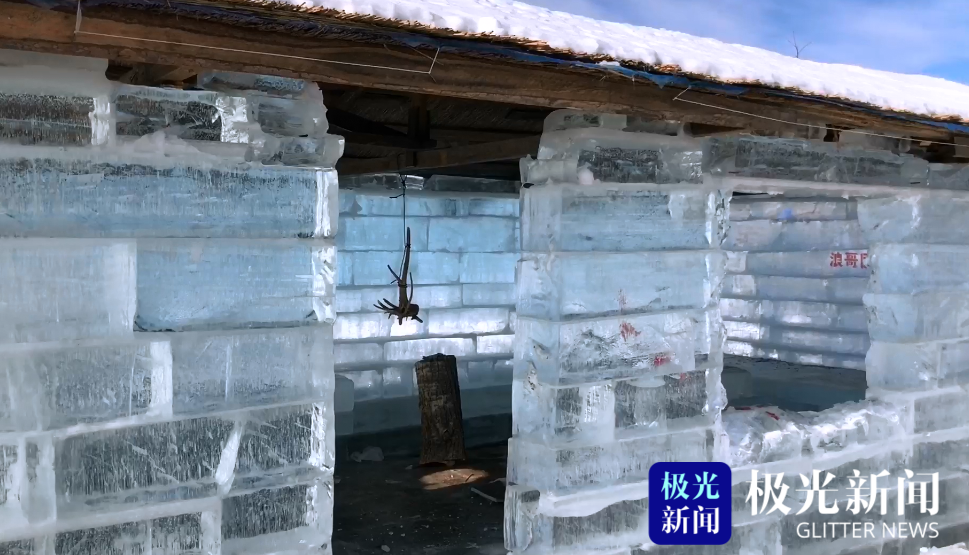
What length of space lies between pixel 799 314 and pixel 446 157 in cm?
600

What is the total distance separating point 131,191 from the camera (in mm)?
2469

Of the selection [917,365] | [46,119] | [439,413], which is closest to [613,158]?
[46,119]

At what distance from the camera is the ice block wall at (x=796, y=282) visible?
8977mm

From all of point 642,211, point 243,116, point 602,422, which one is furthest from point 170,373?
point 642,211

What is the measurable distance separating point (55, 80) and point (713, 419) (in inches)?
115

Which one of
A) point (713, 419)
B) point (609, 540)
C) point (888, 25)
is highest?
point (888, 25)

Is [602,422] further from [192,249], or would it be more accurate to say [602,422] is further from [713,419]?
[192,249]

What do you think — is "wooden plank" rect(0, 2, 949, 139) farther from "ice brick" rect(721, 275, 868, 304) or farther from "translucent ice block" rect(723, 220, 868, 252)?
"ice brick" rect(721, 275, 868, 304)

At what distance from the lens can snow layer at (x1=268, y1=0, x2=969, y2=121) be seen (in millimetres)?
2375

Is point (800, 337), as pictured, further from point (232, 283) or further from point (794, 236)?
point (232, 283)

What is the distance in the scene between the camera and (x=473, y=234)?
8367mm

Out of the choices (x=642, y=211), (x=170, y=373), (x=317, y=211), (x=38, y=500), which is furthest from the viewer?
(x=642, y=211)

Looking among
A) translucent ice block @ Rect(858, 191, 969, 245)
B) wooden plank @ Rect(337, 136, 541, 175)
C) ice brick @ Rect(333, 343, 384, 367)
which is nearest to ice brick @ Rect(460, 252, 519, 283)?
ice brick @ Rect(333, 343, 384, 367)

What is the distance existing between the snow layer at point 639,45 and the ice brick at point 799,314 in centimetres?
489
